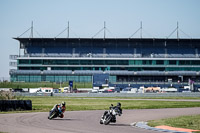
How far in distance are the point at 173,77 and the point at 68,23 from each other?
38.1 meters

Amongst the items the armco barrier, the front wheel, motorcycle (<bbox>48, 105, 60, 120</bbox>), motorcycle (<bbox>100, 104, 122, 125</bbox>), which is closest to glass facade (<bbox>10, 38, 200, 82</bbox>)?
the armco barrier

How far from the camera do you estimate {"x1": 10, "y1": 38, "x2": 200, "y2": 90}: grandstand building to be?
120250 millimetres

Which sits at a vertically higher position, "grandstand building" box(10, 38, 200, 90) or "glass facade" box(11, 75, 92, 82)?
"grandstand building" box(10, 38, 200, 90)

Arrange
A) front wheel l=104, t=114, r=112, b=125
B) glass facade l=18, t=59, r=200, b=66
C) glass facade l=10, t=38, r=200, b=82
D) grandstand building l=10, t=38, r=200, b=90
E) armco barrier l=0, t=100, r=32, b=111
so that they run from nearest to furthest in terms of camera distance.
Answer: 1. front wheel l=104, t=114, r=112, b=125
2. armco barrier l=0, t=100, r=32, b=111
3. grandstand building l=10, t=38, r=200, b=90
4. glass facade l=10, t=38, r=200, b=82
5. glass facade l=18, t=59, r=200, b=66

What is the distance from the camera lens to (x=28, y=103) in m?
36.4

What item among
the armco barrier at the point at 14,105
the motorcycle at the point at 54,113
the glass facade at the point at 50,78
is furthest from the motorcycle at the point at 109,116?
the glass facade at the point at 50,78

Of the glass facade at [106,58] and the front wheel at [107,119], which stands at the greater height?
the glass facade at [106,58]

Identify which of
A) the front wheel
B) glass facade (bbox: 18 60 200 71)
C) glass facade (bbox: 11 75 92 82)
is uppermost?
glass facade (bbox: 18 60 200 71)

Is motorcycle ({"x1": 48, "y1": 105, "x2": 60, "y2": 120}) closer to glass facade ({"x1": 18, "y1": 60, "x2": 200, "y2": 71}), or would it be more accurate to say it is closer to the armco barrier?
the armco barrier

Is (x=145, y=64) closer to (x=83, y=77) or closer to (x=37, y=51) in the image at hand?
(x=83, y=77)

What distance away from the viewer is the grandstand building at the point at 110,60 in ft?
395

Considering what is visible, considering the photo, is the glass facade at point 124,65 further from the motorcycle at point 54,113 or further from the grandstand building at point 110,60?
the motorcycle at point 54,113

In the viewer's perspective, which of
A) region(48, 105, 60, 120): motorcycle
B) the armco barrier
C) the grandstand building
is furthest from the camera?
the grandstand building

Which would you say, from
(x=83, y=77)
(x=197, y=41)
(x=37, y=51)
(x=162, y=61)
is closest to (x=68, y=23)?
(x=37, y=51)
